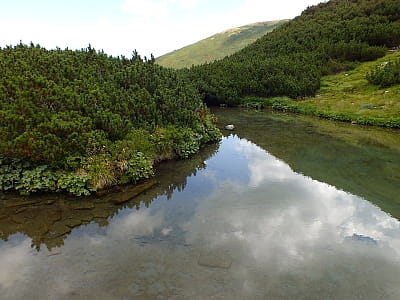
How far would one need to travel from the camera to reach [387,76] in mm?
43500

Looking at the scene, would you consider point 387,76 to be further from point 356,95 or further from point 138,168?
point 138,168

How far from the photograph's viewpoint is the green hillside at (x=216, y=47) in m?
151

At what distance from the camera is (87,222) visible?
14734mm

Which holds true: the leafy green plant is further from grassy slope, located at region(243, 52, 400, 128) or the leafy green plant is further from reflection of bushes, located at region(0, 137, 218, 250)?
grassy slope, located at region(243, 52, 400, 128)

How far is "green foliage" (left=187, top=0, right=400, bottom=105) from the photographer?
5638cm

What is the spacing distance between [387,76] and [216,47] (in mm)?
132098

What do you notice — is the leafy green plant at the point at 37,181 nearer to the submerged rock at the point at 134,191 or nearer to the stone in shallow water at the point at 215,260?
the submerged rock at the point at 134,191

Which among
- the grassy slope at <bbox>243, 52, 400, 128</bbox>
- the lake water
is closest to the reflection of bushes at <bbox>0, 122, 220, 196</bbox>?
the lake water

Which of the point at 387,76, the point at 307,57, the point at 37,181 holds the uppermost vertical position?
the point at 37,181

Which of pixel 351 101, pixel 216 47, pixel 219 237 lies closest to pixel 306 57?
pixel 351 101

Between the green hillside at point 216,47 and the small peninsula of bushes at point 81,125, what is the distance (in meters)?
120

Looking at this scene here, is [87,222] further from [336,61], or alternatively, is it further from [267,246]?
[336,61]

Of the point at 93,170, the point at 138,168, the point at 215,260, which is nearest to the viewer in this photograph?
the point at 215,260

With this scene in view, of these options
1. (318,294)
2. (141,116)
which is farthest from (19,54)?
(318,294)
